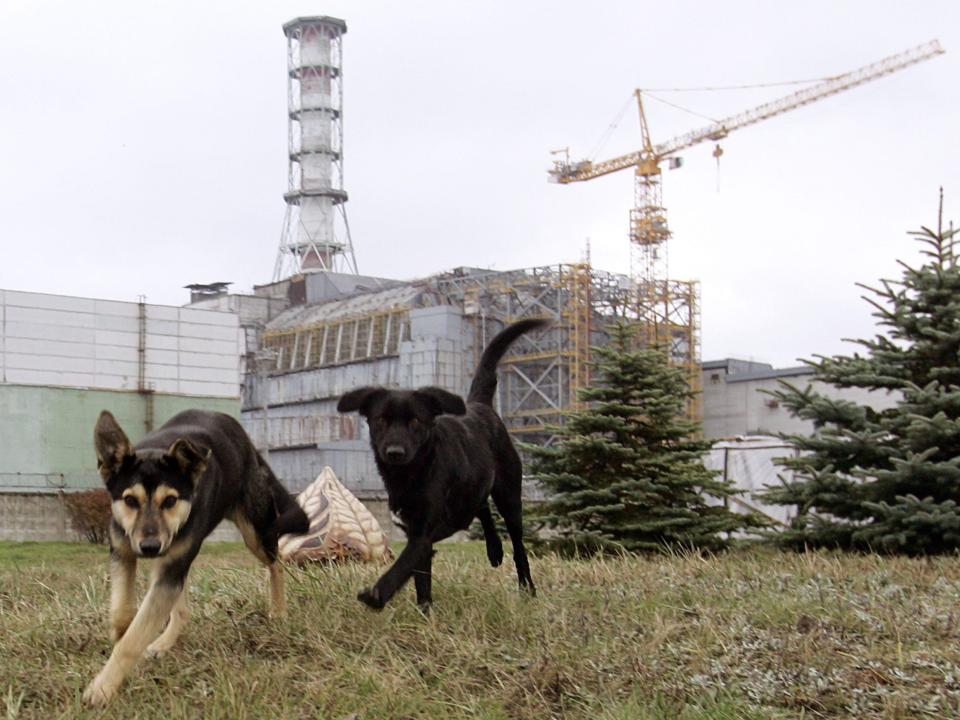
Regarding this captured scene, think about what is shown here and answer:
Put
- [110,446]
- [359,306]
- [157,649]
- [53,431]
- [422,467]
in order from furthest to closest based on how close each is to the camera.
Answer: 1. [359,306]
2. [53,431]
3. [422,467]
4. [157,649]
5. [110,446]

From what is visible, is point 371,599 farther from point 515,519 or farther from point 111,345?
point 111,345

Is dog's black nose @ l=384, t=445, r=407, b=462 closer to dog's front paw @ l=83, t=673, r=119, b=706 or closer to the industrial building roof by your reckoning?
dog's front paw @ l=83, t=673, r=119, b=706

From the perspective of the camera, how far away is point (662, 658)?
7145mm

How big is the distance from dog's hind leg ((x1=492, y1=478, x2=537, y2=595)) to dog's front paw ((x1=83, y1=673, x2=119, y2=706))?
12.1 ft

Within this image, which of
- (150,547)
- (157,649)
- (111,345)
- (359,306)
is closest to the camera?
(150,547)

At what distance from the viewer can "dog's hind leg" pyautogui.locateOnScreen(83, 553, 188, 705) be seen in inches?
241

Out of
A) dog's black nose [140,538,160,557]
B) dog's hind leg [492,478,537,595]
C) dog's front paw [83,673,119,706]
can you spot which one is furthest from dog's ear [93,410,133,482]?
dog's hind leg [492,478,537,595]

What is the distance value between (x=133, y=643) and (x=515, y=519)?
147 inches

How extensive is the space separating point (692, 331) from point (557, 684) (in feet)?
208

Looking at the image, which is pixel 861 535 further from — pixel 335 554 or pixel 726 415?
pixel 726 415

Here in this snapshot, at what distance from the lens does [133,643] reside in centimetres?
619

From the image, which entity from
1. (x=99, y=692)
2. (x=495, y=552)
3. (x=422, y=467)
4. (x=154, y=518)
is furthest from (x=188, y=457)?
(x=495, y=552)

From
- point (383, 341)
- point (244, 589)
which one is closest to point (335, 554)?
point (244, 589)

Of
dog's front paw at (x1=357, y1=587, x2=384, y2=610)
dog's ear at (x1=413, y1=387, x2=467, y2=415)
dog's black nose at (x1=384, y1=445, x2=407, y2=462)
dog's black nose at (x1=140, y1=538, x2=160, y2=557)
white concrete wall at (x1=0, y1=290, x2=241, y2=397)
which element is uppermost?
white concrete wall at (x1=0, y1=290, x2=241, y2=397)
